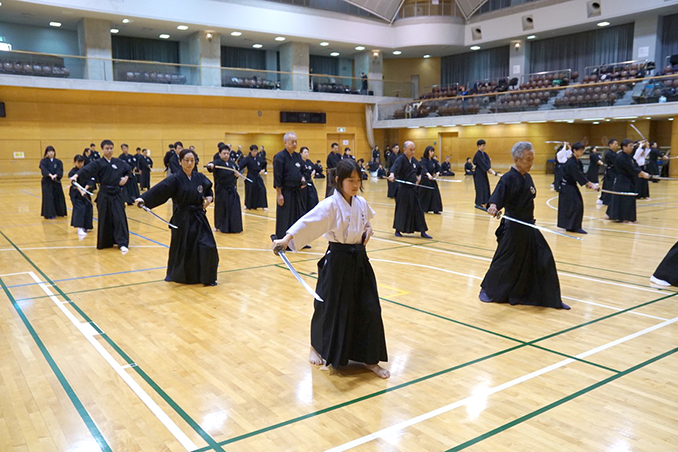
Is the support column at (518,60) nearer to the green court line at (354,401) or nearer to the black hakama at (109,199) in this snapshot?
the black hakama at (109,199)

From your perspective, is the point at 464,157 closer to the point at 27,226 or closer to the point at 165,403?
the point at 27,226

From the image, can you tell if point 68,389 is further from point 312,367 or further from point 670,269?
point 670,269

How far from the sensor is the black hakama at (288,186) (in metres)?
9.27

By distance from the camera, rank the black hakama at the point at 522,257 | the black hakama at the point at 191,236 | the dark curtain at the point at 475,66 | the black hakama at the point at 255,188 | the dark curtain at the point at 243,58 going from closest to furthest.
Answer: the black hakama at the point at 522,257
the black hakama at the point at 191,236
the black hakama at the point at 255,188
the dark curtain at the point at 243,58
the dark curtain at the point at 475,66

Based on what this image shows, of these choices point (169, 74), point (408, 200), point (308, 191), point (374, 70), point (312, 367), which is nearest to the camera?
point (312, 367)

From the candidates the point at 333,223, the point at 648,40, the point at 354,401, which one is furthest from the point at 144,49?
the point at 354,401

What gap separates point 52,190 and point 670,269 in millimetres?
13779

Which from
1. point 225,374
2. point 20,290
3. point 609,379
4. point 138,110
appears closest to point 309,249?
point 20,290

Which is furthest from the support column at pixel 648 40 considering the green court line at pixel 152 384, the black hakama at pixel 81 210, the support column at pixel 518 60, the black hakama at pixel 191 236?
the green court line at pixel 152 384

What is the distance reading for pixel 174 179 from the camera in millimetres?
7031

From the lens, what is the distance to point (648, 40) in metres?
27.7

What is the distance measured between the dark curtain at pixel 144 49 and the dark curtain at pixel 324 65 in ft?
31.1

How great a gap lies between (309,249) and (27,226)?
7.44 meters

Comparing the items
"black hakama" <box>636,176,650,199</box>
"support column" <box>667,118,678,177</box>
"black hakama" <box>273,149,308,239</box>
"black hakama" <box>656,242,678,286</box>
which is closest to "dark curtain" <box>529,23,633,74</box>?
"support column" <box>667,118,678,177</box>
